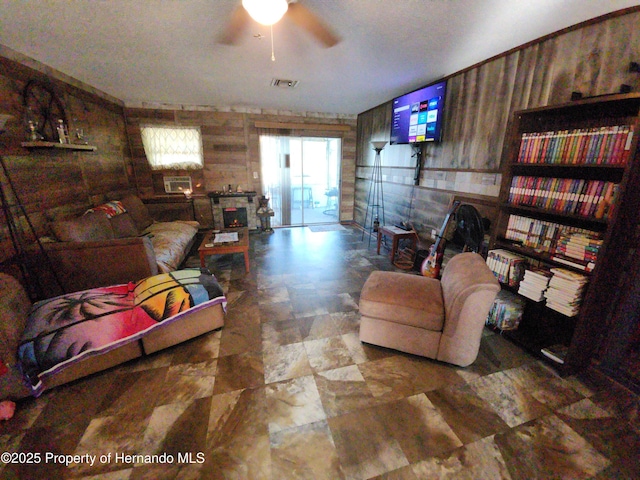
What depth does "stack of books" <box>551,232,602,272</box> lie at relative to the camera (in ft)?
5.58

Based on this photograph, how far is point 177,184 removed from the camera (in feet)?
16.5

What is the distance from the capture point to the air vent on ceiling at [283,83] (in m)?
3.36

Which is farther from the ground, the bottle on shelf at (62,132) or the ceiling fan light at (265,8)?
the ceiling fan light at (265,8)

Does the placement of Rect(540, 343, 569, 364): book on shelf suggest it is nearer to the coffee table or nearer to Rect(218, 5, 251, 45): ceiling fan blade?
the coffee table

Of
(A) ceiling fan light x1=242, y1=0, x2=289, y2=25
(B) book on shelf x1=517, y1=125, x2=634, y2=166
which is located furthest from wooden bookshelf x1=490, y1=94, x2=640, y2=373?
(A) ceiling fan light x1=242, y1=0, x2=289, y2=25

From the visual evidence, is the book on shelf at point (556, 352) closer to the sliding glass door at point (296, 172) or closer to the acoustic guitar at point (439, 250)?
the acoustic guitar at point (439, 250)

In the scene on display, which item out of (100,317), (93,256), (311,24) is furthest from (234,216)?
(311,24)

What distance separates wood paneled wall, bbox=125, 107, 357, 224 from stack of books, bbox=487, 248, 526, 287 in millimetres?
4259

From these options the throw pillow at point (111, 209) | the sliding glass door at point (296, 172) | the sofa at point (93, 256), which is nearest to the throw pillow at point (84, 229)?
the sofa at point (93, 256)

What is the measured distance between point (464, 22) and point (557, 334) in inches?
98.6

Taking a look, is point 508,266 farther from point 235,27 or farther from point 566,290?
point 235,27

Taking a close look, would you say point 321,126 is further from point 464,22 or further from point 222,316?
point 222,316

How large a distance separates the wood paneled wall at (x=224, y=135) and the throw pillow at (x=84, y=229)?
237 cm

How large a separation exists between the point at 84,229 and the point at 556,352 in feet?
13.8
